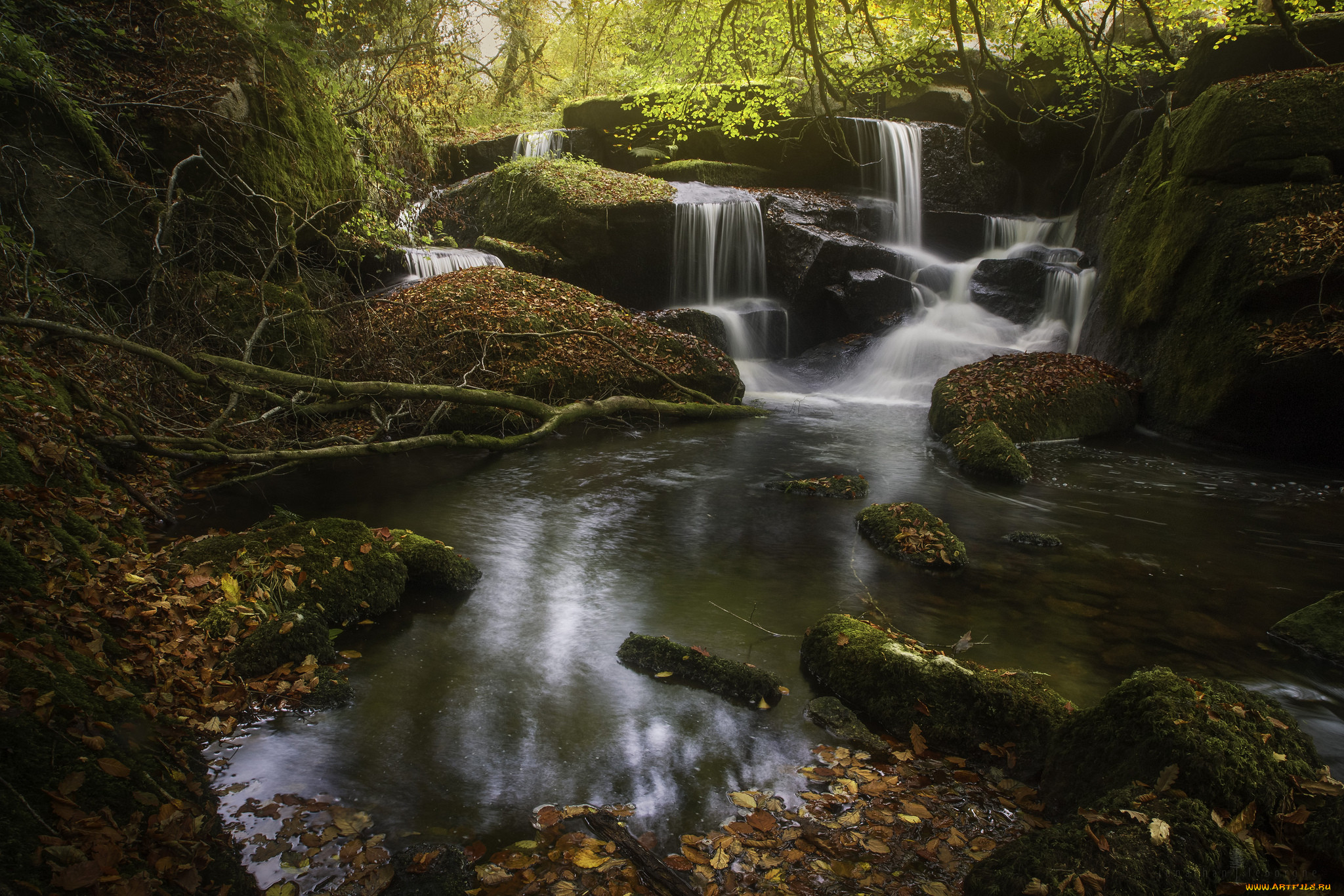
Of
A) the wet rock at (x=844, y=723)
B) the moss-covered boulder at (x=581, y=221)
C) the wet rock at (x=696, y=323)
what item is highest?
the moss-covered boulder at (x=581, y=221)

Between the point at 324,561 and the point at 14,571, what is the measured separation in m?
1.72

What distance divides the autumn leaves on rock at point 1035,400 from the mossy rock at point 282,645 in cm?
840

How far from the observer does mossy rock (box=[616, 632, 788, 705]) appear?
394 centimetres

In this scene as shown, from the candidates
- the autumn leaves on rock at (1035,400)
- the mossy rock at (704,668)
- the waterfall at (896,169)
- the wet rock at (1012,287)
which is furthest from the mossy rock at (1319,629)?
the waterfall at (896,169)

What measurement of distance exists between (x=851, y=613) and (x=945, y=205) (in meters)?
18.9

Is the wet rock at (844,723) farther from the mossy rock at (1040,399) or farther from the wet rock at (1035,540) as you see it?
the mossy rock at (1040,399)

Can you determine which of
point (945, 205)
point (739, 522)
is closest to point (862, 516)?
point (739, 522)

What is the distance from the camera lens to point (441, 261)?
46.2 feet

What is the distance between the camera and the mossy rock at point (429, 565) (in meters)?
5.21

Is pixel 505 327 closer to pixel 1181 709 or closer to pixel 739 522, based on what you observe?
pixel 739 522

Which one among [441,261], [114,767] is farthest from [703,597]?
[441,261]

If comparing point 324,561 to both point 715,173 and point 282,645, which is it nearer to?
point 282,645

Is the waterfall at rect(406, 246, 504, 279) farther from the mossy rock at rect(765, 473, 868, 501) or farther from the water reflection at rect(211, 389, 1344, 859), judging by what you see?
the mossy rock at rect(765, 473, 868, 501)

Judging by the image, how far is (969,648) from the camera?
4535 millimetres
